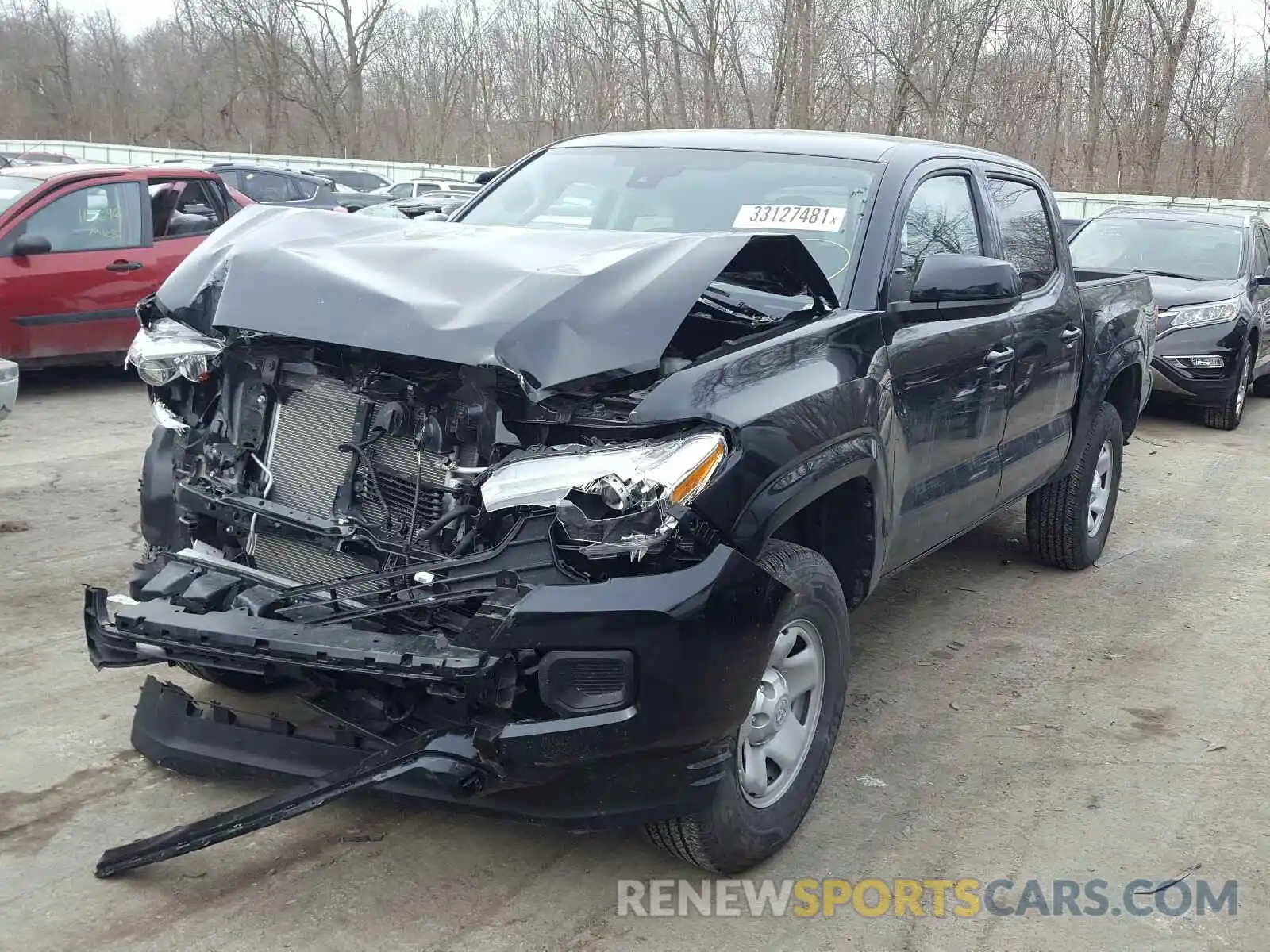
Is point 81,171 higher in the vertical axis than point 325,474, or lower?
higher

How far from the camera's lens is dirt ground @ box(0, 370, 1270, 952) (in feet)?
10.2

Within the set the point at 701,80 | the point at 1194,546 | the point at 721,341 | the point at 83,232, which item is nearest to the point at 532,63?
the point at 701,80

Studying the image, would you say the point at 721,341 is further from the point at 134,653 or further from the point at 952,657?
the point at 952,657

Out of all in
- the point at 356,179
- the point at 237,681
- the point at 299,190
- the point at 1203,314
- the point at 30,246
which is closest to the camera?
the point at 237,681

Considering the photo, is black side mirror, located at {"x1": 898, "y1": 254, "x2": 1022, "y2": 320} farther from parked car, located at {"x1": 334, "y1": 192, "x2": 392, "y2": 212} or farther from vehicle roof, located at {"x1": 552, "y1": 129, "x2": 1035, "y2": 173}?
parked car, located at {"x1": 334, "y1": 192, "x2": 392, "y2": 212}

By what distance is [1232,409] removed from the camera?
35.9ft

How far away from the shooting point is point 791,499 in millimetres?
3227

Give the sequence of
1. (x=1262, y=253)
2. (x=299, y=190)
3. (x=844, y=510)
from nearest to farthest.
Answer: (x=844, y=510), (x=1262, y=253), (x=299, y=190)

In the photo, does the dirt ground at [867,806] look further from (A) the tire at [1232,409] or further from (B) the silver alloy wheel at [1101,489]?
(A) the tire at [1232,409]

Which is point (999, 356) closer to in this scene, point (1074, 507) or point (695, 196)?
point (695, 196)

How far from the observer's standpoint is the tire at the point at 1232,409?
1088 cm

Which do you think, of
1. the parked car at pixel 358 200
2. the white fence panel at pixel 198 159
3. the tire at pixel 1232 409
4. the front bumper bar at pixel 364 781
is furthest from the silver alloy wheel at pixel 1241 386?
the white fence panel at pixel 198 159

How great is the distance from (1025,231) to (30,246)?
702 cm

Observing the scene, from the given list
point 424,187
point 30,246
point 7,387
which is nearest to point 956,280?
point 7,387
